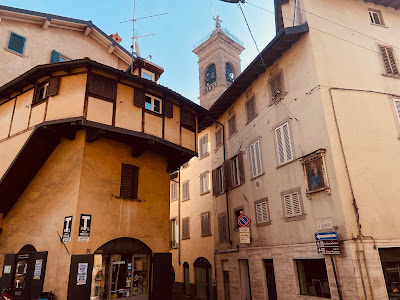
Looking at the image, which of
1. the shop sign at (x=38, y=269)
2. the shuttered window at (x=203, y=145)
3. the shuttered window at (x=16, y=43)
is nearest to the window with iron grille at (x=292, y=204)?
the shop sign at (x=38, y=269)

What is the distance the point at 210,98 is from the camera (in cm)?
3219

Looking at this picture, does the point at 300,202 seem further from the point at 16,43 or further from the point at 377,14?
the point at 16,43

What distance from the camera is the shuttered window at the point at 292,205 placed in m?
12.2

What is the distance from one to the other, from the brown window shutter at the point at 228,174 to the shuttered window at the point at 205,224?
344 centimetres

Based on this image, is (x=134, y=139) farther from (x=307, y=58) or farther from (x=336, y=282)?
(x=336, y=282)

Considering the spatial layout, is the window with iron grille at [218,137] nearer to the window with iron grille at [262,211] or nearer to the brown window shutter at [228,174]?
the brown window shutter at [228,174]

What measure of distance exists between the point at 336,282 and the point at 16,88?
48.1 feet

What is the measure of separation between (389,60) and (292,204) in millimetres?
7471

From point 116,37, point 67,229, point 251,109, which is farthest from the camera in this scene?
point 116,37

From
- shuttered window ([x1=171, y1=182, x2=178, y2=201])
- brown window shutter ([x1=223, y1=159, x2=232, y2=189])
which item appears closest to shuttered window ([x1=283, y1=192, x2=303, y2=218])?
brown window shutter ([x1=223, y1=159, x2=232, y2=189])

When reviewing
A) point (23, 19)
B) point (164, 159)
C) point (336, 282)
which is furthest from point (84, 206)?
point (23, 19)

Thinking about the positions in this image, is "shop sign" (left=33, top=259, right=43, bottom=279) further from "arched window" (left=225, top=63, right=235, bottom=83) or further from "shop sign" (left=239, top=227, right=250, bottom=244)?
"arched window" (left=225, top=63, right=235, bottom=83)

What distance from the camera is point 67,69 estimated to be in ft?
40.1

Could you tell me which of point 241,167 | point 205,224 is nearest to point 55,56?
point 241,167
